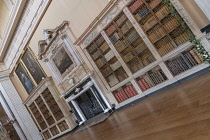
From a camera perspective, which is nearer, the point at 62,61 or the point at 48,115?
the point at 62,61

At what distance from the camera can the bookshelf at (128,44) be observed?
577 cm

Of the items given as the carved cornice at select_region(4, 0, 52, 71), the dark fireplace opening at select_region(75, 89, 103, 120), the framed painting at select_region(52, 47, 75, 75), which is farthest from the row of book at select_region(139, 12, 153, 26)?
the carved cornice at select_region(4, 0, 52, 71)

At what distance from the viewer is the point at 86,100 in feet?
27.5

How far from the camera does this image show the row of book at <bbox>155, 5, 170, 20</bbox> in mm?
4902

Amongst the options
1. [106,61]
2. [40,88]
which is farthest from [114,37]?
[40,88]

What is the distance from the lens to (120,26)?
608 cm

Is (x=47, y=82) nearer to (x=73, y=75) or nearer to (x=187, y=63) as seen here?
(x=73, y=75)

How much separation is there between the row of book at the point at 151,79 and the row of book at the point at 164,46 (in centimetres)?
60

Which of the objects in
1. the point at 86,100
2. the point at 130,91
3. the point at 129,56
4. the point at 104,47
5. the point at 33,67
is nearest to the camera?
the point at 129,56

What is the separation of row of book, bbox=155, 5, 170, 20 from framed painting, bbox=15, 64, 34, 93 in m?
8.87

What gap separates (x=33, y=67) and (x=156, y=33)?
7867 millimetres

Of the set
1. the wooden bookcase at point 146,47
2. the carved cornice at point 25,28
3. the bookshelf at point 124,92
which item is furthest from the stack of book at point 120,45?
the carved cornice at point 25,28

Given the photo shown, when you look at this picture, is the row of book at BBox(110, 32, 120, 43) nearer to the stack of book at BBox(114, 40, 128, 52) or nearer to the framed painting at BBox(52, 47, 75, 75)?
the stack of book at BBox(114, 40, 128, 52)

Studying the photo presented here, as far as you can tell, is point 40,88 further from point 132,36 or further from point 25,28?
point 132,36
